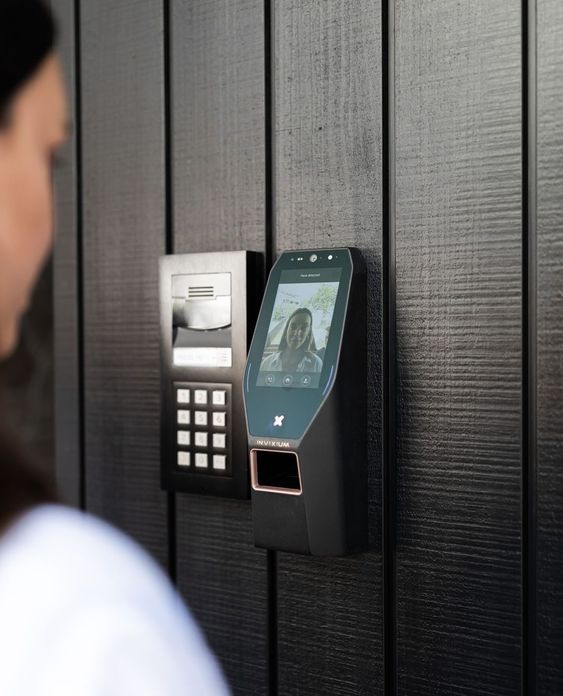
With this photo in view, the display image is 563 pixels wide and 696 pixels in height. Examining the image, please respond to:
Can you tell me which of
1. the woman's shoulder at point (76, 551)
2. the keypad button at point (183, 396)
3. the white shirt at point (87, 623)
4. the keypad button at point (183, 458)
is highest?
the woman's shoulder at point (76, 551)

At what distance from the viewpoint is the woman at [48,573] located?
0.43 metres

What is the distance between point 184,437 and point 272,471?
300mm

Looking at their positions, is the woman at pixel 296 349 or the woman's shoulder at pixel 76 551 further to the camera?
the woman at pixel 296 349

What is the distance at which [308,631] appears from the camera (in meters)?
1.68

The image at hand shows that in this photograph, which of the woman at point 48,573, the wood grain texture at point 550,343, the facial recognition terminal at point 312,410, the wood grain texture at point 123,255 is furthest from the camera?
the wood grain texture at point 123,255

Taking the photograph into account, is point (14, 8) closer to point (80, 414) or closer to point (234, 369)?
point (234, 369)

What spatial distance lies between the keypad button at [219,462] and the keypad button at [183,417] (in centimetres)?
9

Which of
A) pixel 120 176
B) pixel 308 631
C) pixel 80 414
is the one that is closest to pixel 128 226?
pixel 120 176

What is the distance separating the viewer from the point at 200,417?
1.79 metres

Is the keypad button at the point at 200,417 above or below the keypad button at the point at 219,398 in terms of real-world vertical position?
below

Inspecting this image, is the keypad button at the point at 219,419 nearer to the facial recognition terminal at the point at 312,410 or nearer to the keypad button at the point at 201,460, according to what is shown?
the keypad button at the point at 201,460

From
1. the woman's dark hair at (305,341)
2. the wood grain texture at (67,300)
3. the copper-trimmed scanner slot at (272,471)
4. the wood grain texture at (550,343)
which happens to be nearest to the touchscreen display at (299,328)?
the woman's dark hair at (305,341)

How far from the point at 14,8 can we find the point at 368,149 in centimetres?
119

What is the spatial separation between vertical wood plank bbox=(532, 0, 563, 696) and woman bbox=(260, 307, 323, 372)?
0.35 m
